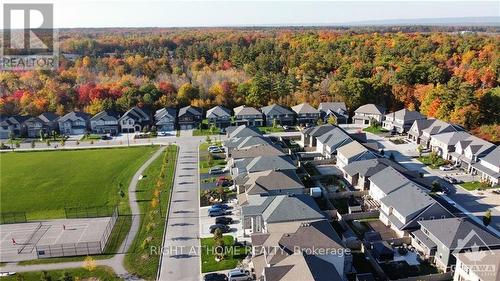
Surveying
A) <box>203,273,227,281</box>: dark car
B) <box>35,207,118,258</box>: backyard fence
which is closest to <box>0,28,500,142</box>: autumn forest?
<box>35,207,118,258</box>: backyard fence

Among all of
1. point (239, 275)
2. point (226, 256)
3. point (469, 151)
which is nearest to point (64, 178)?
point (226, 256)

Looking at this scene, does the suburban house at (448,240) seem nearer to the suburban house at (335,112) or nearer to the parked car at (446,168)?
the parked car at (446,168)

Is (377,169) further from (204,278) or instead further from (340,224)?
(204,278)

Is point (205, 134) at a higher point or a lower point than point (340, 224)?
higher

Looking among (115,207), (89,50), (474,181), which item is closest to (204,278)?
(115,207)

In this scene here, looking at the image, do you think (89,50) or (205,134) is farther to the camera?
(89,50)

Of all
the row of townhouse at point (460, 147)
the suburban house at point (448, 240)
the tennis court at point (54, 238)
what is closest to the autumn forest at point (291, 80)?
the row of townhouse at point (460, 147)
